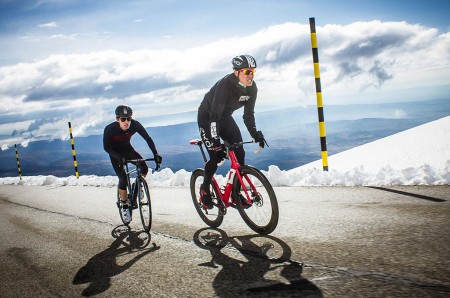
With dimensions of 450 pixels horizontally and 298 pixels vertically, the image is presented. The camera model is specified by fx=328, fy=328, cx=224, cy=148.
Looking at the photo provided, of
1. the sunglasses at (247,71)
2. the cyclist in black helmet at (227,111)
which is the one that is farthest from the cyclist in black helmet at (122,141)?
the sunglasses at (247,71)

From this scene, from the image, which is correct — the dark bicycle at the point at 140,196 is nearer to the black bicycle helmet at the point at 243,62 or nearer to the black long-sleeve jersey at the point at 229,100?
the black long-sleeve jersey at the point at 229,100

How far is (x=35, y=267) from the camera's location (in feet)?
11.7

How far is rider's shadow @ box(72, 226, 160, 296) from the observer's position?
2.95m

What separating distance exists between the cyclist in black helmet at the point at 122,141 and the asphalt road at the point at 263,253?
64 centimetres

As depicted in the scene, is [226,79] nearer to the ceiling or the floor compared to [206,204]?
nearer to the ceiling

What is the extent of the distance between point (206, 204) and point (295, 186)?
284cm

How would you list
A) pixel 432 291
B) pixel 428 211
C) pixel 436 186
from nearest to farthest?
pixel 432 291, pixel 428 211, pixel 436 186

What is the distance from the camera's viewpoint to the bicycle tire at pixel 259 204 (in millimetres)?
3674

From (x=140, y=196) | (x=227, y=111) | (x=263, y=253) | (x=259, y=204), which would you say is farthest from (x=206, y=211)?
(x=263, y=253)

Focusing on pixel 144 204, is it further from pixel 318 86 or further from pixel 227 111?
pixel 318 86

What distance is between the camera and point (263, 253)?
10.5 ft

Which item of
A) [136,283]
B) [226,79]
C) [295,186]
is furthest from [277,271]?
[295,186]

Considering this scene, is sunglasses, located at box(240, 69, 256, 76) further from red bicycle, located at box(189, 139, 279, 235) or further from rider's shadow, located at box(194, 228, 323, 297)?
rider's shadow, located at box(194, 228, 323, 297)

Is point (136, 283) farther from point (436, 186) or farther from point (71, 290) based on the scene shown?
point (436, 186)
